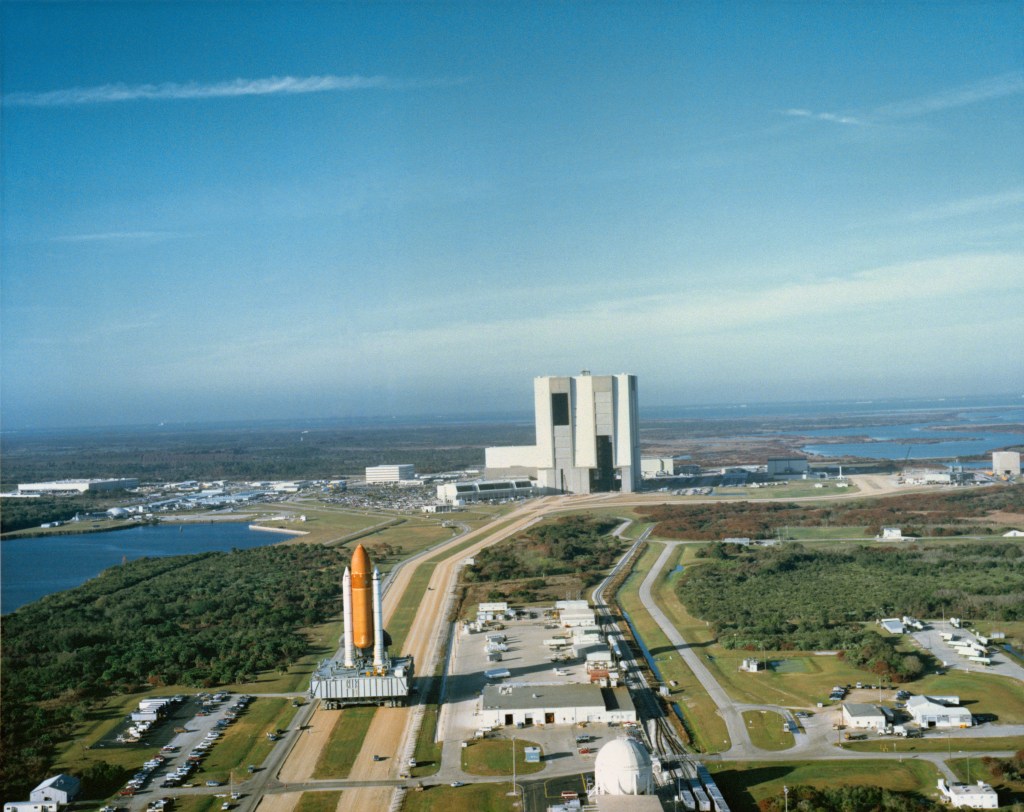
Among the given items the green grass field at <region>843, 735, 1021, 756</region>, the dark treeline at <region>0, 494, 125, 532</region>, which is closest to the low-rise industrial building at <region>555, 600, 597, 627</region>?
the green grass field at <region>843, 735, 1021, 756</region>

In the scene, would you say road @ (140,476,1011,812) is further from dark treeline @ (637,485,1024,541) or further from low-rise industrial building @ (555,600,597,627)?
dark treeline @ (637,485,1024,541)

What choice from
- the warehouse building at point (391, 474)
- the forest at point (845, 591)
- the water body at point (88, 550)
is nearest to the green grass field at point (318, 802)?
the forest at point (845, 591)

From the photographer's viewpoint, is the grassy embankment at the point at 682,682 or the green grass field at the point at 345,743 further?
the grassy embankment at the point at 682,682

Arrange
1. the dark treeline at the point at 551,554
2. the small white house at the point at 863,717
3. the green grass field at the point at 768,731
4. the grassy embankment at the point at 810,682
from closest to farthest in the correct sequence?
1. the green grass field at the point at 768,731
2. the small white house at the point at 863,717
3. the grassy embankment at the point at 810,682
4. the dark treeline at the point at 551,554

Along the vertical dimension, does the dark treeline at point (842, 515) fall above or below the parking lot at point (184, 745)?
above

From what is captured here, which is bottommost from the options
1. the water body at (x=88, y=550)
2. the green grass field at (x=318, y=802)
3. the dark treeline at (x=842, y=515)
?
the water body at (x=88, y=550)

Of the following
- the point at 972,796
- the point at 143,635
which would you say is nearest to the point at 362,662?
the point at 143,635

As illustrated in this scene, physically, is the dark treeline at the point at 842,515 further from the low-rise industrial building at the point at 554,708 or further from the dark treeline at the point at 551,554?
the low-rise industrial building at the point at 554,708

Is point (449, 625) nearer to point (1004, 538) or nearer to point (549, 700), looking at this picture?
point (549, 700)

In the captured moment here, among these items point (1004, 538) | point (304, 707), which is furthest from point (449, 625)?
point (1004, 538)
